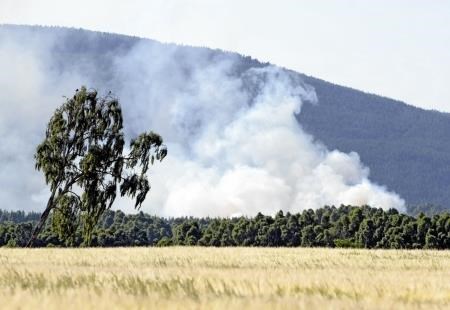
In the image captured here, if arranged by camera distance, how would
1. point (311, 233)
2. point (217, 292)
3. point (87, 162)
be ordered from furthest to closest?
point (311, 233) → point (87, 162) → point (217, 292)

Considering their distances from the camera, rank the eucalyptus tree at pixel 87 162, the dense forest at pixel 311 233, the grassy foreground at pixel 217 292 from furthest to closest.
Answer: the dense forest at pixel 311 233 → the eucalyptus tree at pixel 87 162 → the grassy foreground at pixel 217 292

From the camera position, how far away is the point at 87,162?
60594 millimetres

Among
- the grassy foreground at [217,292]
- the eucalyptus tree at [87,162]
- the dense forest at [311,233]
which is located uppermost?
the dense forest at [311,233]

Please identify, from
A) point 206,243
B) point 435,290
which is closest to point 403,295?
point 435,290

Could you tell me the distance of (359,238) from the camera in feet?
369

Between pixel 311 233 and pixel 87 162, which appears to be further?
pixel 311 233

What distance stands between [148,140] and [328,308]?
5385 centimetres

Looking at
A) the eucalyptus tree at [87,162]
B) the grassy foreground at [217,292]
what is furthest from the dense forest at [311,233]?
the grassy foreground at [217,292]

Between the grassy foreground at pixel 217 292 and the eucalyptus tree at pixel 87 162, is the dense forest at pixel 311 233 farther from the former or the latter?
the grassy foreground at pixel 217 292

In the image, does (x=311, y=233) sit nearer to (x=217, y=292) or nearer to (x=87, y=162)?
(x=87, y=162)

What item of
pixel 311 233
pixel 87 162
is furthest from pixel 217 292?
pixel 311 233

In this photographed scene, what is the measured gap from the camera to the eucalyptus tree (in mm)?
60875

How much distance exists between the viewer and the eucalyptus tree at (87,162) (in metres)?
60.9

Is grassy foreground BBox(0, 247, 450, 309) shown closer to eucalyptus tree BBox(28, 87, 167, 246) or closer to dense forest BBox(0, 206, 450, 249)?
eucalyptus tree BBox(28, 87, 167, 246)
